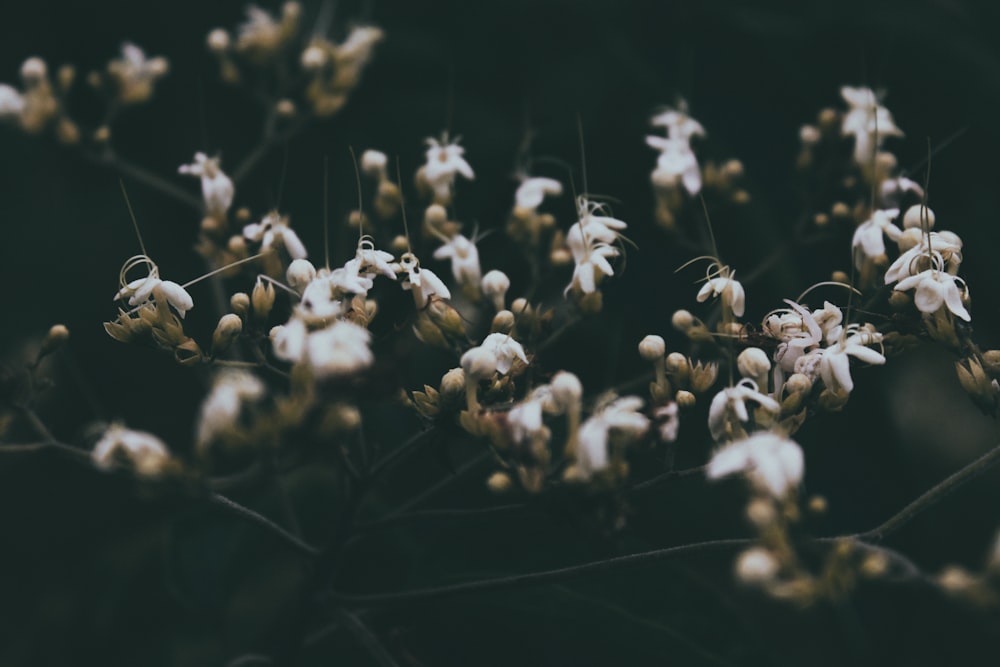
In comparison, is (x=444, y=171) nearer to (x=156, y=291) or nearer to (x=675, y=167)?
(x=675, y=167)

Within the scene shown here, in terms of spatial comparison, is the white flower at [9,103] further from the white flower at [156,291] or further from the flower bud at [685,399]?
the flower bud at [685,399]

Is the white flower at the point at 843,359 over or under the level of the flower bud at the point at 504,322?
under

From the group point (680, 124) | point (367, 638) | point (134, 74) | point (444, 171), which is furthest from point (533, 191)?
point (134, 74)

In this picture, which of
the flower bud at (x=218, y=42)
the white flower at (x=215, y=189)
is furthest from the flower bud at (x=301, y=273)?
the flower bud at (x=218, y=42)

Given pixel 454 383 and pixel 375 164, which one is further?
pixel 375 164

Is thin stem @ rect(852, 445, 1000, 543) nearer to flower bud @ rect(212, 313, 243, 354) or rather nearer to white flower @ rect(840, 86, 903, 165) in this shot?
white flower @ rect(840, 86, 903, 165)

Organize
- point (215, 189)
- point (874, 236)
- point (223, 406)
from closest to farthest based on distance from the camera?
point (223, 406)
point (874, 236)
point (215, 189)
